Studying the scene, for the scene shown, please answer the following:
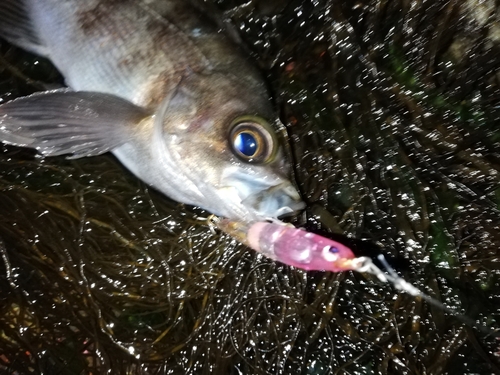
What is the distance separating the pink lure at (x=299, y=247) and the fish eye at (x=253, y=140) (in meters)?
0.23

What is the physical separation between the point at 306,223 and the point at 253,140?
1.84 feet

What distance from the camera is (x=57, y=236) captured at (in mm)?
1934

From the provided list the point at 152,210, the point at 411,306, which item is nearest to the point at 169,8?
the point at 152,210

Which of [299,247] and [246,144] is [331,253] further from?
[246,144]

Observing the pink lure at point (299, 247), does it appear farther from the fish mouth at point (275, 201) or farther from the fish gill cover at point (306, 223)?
the fish gill cover at point (306, 223)

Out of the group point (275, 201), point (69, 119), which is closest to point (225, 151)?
point (275, 201)

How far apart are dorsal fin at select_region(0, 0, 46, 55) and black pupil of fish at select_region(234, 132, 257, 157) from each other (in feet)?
3.07

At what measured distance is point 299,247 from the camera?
1331 millimetres

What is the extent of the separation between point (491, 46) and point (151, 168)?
5.00 ft

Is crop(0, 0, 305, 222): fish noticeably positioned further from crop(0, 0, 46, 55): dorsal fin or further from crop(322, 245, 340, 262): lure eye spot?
crop(322, 245, 340, 262): lure eye spot

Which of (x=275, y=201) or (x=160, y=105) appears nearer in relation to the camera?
(x=275, y=201)

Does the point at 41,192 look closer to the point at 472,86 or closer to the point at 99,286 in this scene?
the point at 99,286

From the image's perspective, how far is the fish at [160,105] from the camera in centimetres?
153

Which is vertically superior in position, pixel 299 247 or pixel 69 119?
pixel 69 119
